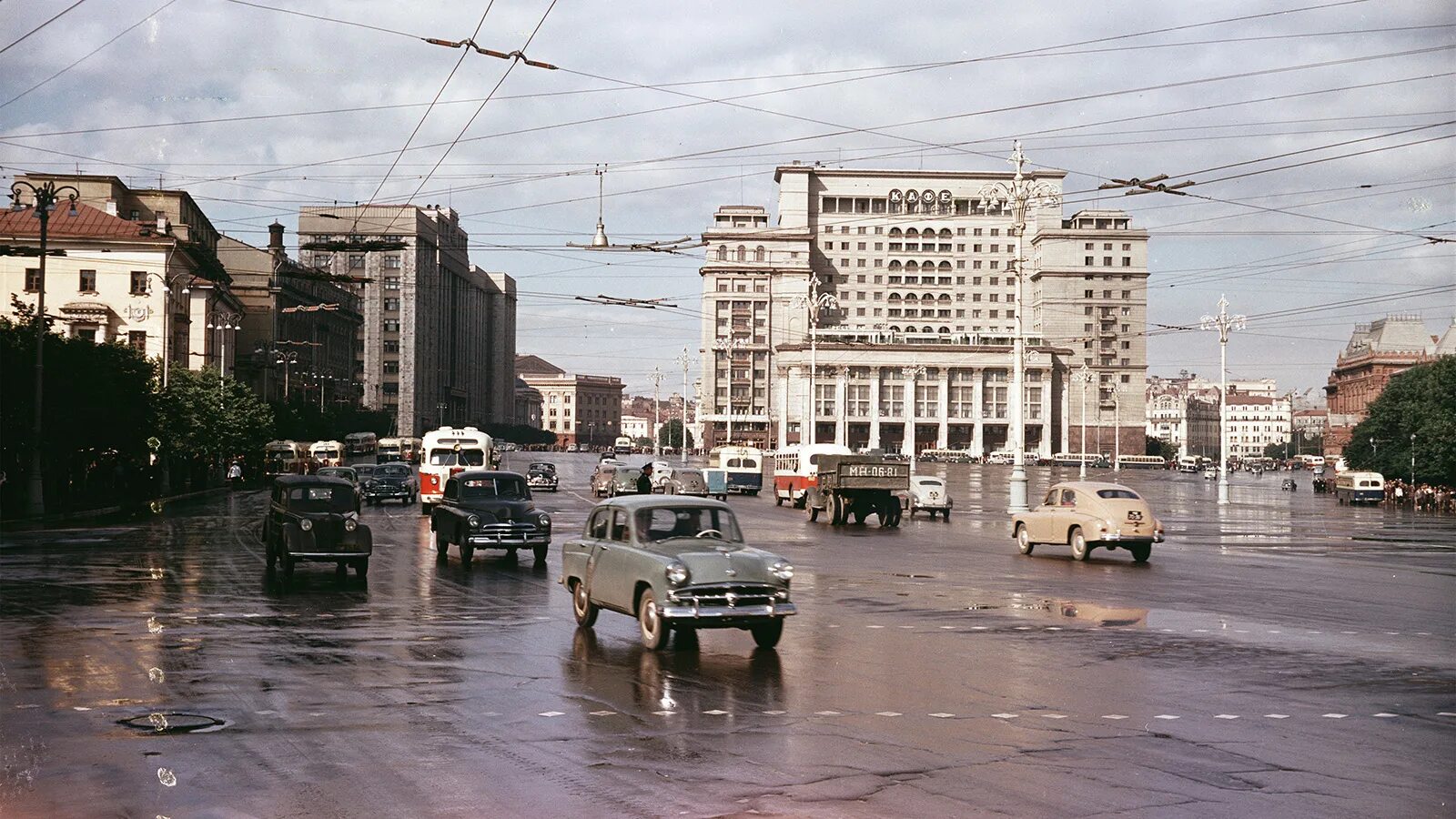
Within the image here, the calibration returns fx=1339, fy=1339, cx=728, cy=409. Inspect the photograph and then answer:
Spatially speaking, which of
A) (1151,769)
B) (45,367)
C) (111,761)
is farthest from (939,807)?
(45,367)

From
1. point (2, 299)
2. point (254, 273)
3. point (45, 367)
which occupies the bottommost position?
point (45, 367)

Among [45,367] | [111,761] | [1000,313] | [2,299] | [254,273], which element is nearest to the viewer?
[111,761]

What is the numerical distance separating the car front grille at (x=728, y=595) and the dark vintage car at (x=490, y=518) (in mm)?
12279

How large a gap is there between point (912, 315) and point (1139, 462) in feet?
137

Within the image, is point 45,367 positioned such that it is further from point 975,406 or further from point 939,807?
point 975,406

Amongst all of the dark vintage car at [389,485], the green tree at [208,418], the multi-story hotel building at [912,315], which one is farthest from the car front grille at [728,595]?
the multi-story hotel building at [912,315]

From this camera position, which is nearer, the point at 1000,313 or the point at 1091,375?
the point at 1091,375

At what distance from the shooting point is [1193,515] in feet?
175

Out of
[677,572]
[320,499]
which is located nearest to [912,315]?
[320,499]

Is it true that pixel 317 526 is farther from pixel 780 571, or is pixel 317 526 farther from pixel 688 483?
pixel 688 483

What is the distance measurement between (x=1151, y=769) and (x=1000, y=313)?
189447 mm

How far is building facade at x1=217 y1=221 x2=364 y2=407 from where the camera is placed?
12219cm

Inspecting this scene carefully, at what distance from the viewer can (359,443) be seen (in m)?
127

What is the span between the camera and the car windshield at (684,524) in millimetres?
14984
